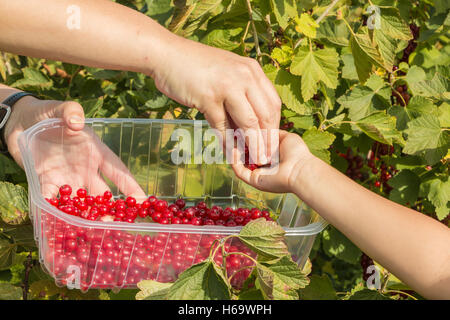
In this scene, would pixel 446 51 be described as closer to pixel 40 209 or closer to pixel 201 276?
pixel 201 276

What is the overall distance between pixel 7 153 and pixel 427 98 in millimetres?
1113

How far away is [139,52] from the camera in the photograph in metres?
0.95

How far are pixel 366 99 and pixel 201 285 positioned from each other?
0.80 m

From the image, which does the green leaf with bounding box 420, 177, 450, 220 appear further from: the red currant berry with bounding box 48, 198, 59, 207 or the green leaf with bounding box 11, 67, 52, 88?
the green leaf with bounding box 11, 67, 52, 88

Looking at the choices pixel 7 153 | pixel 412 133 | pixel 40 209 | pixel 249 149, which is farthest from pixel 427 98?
pixel 7 153

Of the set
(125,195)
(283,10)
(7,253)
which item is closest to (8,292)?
(7,253)

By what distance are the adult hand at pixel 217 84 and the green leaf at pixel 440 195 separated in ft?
1.85

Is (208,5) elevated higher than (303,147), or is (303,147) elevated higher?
(208,5)

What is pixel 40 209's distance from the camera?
3.10ft

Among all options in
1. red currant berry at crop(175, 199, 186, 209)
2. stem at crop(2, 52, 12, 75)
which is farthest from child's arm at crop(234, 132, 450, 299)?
stem at crop(2, 52, 12, 75)

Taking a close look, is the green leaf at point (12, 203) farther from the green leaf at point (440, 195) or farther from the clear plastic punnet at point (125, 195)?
the green leaf at point (440, 195)

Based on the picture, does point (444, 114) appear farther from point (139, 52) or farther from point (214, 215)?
point (139, 52)

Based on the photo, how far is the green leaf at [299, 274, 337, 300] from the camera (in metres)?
1.23

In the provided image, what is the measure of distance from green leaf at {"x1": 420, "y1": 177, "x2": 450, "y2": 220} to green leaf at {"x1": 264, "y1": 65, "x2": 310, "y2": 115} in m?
0.39
